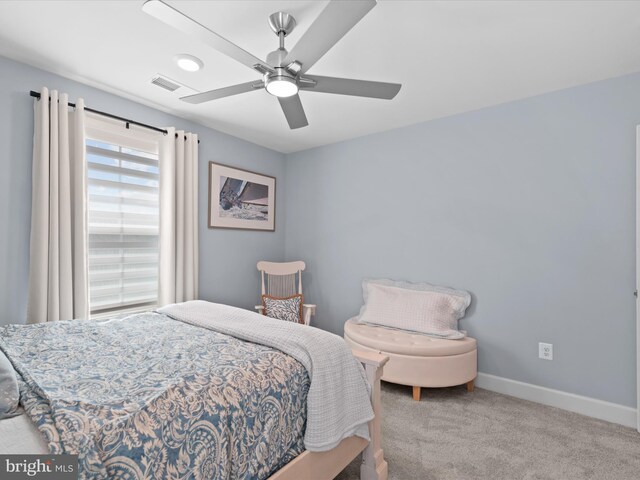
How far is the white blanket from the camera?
1407 mm

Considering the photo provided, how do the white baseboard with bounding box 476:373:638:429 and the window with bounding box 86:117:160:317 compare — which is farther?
the window with bounding box 86:117:160:317

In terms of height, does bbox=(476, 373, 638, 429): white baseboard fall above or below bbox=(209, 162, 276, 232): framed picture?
below

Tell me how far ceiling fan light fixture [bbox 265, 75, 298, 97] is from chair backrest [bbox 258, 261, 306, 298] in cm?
233

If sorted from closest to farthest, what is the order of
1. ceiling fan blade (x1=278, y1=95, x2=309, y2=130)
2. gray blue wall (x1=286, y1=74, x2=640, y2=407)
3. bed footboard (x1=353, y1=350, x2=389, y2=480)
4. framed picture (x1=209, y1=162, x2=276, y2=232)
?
bed footboard (x1=353, y1=350, x2=389, y2=480) < ceiling fan blade (x1=278, y1=95, x2=309, y2=130) < gray blue wall (x1=286, y1=74, x2=640, y2=407) < framed picture (x1=209, y1=162, x2=276, y2=232)

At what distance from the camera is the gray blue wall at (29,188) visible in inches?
85.8

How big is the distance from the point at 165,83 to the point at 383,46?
64.2 inches

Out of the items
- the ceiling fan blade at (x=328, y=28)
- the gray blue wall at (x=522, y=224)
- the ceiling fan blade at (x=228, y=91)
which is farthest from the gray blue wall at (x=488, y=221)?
the ceiling fan blade at (x=328, y=28)

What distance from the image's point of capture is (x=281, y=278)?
3936 millimetres

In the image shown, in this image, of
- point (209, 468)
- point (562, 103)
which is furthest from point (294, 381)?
point (562, 103)

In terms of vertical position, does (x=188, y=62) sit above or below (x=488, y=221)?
above

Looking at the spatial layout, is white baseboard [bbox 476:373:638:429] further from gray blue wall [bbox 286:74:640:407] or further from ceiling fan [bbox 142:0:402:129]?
ceiling fan [bbox 142:0:402:129]

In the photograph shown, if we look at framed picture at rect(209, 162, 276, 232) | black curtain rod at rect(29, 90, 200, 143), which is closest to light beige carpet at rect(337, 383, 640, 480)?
framed picture at rect(209, 162, 276, 232)

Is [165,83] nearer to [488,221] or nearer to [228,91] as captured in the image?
[228,91]

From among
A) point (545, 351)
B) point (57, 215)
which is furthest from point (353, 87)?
point (545, 351)
